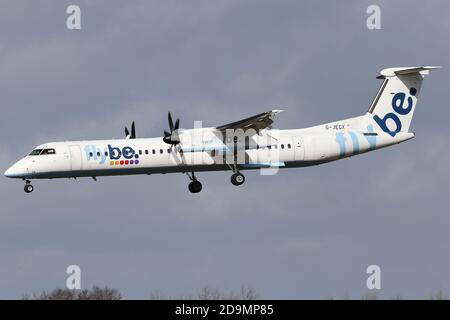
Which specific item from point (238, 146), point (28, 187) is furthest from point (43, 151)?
point (238, 146)

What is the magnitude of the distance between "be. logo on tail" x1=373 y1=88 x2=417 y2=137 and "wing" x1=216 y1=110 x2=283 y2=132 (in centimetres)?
550

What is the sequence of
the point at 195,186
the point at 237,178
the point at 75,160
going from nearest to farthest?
1. the point at 75,160
2. the point at 237,178
3. the point at 195,186

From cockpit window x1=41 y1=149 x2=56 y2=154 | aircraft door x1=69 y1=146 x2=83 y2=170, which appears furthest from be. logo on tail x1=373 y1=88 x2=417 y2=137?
cockpit window x1=41 y1=149 x2=56 y2=154

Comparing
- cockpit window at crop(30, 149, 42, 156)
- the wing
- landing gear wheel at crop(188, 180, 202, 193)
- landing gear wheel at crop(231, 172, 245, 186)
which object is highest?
the wing

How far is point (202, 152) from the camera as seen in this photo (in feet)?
145

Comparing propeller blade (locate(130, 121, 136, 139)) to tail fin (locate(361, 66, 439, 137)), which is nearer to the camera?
tail fin (locate(361, 66, 439, 137))

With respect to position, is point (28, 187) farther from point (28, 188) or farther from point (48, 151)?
point (48, 151)

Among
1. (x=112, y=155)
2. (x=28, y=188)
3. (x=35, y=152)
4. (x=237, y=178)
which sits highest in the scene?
(x=35, y=152)

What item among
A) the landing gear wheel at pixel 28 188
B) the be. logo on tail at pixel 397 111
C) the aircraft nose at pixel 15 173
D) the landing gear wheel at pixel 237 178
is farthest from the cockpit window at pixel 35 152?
the be. logo on tail at pixel 397 111

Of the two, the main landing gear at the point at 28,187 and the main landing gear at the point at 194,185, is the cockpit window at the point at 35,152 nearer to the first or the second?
the main landing gear at the point at 28,187

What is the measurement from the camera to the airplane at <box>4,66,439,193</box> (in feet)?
141

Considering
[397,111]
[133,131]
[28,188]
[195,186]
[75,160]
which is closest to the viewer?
[75,160]

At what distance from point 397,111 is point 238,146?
782 centimetres

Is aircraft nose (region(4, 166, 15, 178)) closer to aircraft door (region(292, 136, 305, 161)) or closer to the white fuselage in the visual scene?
the white fuselage
